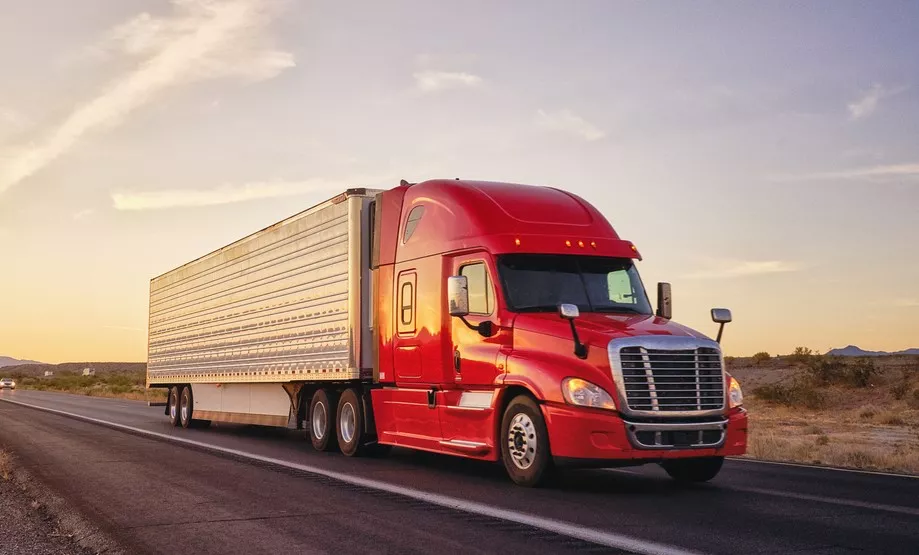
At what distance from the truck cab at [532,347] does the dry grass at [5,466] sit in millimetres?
4948

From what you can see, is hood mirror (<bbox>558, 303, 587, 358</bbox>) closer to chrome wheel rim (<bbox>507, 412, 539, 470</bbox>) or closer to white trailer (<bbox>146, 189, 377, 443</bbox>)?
chrome wheel rim (<bbox>507, 412, 539, 470</bbox>)

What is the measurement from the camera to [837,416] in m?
32.5

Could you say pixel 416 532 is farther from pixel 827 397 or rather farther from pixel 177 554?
pixel 827 397

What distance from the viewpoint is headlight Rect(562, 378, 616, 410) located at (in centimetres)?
998

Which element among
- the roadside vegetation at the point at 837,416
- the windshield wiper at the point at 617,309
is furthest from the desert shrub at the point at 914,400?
the windshield wiper at the point at 617,309

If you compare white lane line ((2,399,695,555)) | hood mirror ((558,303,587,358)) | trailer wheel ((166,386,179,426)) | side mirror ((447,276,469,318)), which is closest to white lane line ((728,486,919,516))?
hood mirror ((558,303,587,358))

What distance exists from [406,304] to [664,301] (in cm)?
351

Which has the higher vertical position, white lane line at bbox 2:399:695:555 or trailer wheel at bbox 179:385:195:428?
trailer wheel at bbox 179:385:195:428

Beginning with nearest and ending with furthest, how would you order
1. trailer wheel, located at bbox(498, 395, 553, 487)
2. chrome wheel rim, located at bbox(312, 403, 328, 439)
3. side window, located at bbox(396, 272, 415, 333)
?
trailer wheel, located at bbox(498, 395, 553, 487) < side window, located at bbox(396, 272, 415, 333) < chrome wheel rim, located at bbox(312, 403, 328, 439)

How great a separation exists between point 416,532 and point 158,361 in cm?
2184

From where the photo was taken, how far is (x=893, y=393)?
3812cm

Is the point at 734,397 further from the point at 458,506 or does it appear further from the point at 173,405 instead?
the point at 173,405

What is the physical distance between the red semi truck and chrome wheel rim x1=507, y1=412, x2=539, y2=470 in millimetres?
22

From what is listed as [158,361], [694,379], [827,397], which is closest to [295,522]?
[694,379]
